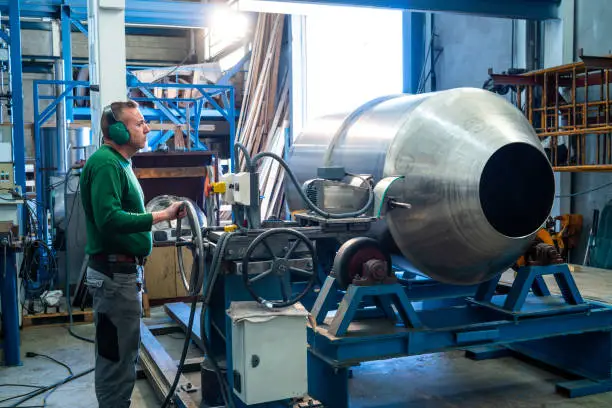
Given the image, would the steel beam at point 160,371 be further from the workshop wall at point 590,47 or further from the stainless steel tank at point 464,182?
the workshop wall at point 590,47

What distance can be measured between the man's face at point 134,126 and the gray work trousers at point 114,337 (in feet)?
2.05

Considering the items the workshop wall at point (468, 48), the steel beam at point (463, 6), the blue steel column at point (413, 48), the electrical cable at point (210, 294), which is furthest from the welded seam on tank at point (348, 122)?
the blue steel column at point (413, 48)

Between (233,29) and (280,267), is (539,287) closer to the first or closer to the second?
(280,267)

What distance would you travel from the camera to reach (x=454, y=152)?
3094mm

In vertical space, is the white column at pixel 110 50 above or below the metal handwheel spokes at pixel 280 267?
above

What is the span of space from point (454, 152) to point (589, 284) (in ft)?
9.12

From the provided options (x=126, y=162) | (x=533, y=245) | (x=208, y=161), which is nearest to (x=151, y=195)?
(x=208, y=161)

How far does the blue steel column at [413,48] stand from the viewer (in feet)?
29.2

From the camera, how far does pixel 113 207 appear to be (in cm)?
268

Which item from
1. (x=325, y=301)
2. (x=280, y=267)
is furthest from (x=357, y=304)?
(x=280, y=267)

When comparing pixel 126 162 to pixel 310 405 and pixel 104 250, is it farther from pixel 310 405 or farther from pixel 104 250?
pixel 310 405

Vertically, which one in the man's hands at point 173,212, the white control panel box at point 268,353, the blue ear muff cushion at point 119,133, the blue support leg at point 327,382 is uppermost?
the blue ear muff cushion at point 119,133

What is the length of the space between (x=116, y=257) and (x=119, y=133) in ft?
1.85

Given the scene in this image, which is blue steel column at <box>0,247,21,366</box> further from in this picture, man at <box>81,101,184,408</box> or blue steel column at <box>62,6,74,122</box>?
blue steel column at <box>62,6,74,122</box>
